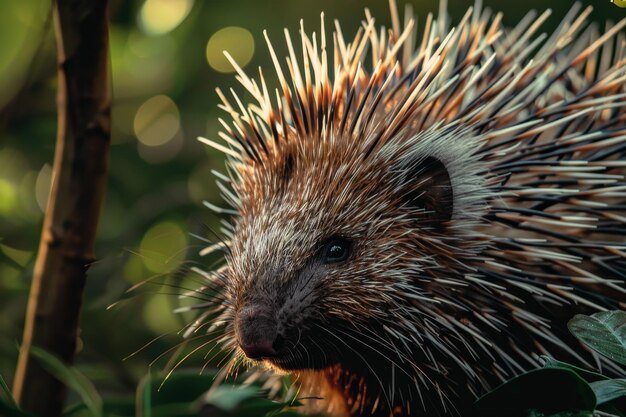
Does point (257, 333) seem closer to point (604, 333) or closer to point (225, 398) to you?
point (225, 398)

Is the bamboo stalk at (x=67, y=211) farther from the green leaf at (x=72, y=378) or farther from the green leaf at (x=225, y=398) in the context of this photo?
the green leaf at (x=225, y=398)

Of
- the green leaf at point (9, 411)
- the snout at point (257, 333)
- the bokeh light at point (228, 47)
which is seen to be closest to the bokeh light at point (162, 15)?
the bokeh light at point (228, 47)

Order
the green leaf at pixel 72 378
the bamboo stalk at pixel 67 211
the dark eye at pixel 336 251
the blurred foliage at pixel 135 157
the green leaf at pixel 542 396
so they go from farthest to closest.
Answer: the blurred foliage at pixel 135 157
the dark eye at pixel 336 251
the bamboo stalk at pixel 67 211
the green leaf at pixel 72 378
the green leaf at pixel 542 396

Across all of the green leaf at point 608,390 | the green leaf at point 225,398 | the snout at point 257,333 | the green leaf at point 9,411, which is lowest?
the green leaf at point 9,411

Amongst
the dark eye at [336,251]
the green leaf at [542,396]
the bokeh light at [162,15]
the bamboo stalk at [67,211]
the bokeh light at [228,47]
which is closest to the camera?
the green leaf at [542,396]

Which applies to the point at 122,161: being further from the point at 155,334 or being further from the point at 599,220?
the point at 599,220

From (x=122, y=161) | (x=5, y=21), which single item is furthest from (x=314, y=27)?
(x=5, y=21)
